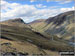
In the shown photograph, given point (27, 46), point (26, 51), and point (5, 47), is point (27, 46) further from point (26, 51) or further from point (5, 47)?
point (5, 47)

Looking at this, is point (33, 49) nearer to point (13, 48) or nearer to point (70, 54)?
point (13, 48)

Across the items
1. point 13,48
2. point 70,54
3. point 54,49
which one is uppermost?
point 70,54

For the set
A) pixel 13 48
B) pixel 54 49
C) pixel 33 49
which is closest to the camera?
pixel 13 48

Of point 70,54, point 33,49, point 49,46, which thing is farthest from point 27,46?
point 70,54

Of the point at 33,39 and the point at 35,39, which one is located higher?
the point at 33,39

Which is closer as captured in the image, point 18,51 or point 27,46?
point 18,51

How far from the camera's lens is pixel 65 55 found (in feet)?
103

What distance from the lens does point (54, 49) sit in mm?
120250

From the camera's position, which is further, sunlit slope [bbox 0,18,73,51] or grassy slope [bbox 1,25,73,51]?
grassy slope [bbox 1,25,73,51]

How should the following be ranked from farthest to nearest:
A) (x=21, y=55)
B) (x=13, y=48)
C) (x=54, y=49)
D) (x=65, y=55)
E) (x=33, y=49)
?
(x=54, y=49)
(x=33, y=49)
(x=13, y=48)
(x=21, y=55)
(x=65, y=55)

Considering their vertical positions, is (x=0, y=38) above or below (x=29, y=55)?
above

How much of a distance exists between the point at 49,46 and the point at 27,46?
24.8 metres

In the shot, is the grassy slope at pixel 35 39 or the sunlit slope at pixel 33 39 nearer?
the sunlit slope at pixel 33 39

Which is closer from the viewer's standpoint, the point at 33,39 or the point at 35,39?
the point at 33,39
